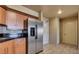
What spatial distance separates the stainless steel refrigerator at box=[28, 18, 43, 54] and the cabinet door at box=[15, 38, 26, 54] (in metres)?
0.18

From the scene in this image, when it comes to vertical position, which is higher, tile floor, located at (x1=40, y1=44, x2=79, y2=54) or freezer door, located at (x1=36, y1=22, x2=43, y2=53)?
freezer door, located at (x1=36, y1=22, x2=43, y2=53)

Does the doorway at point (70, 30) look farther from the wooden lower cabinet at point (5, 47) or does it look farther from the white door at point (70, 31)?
the wooden lower cabinet at point (5, 47)

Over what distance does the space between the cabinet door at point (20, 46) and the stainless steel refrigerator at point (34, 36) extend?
7.1 inches

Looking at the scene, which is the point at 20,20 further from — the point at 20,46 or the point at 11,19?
the point at 20,46

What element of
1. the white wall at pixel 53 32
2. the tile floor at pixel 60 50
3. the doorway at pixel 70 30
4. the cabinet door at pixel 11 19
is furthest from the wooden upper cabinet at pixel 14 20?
the doorway at pixel 70 30

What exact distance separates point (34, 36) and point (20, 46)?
0.59 metres

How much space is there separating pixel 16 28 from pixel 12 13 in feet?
1.72

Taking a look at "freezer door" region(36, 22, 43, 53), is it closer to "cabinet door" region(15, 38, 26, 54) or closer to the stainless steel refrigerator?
the stainless steel refrigerator

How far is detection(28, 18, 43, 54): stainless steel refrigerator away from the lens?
2.73 metres

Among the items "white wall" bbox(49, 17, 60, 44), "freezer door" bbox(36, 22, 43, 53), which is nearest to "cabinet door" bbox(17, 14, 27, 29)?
"freezer door" bbox(36, 22, 43, 53)

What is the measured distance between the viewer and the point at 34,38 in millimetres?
2873

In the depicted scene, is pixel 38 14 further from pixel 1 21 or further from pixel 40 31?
pixel 1 21
